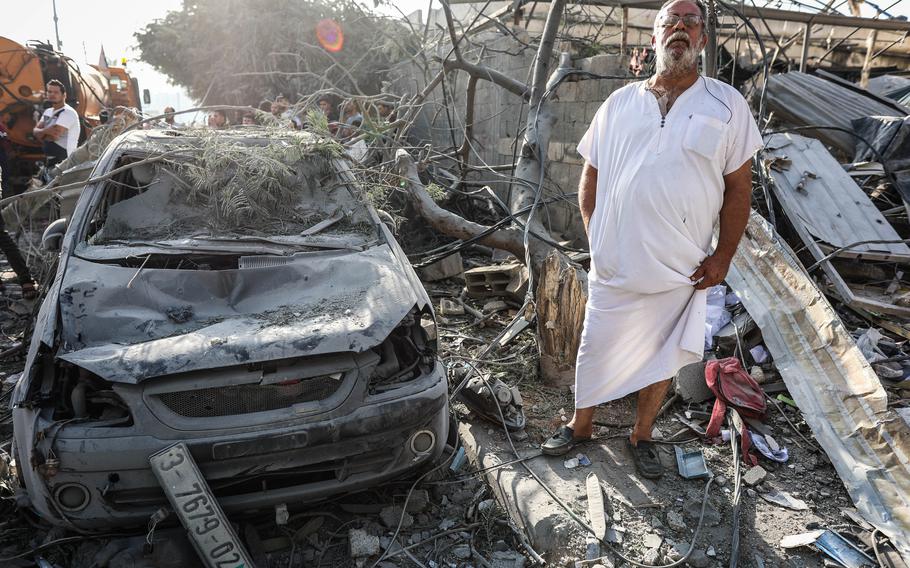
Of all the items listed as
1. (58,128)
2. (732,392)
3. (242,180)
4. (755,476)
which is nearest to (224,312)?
(242,180)

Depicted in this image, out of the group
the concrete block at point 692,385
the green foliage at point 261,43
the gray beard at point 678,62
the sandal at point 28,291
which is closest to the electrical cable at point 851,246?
the concrete block at point 692,385

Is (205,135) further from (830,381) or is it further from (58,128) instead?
(58,128)

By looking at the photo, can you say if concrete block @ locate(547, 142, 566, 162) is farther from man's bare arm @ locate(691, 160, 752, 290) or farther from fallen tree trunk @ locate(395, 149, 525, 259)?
man's bare arm @ locate(691, 160, 752, 290)

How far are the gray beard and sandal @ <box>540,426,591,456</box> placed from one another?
1.90 m

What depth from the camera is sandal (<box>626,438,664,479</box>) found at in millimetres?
2928

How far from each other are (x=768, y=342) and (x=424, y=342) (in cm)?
246

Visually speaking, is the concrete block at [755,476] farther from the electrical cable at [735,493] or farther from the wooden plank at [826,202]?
the wooden plank at [826,202]

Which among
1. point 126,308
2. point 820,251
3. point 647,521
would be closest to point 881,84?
point 820,251

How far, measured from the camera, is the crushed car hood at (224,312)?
7.48 ft

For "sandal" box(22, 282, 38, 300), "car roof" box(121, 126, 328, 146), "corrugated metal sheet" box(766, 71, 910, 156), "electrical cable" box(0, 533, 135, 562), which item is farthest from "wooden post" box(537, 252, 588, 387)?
"sandal" box(22, 282, 38, 300)

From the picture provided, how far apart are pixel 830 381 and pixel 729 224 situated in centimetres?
144

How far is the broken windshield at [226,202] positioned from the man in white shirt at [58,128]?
5.59 meters

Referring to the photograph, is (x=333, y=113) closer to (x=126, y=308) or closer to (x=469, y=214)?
(x=469, y=214)

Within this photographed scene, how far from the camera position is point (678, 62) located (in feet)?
8.25
